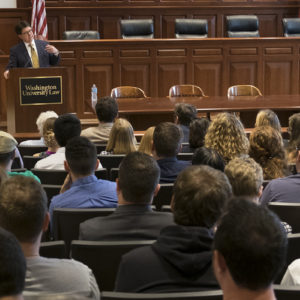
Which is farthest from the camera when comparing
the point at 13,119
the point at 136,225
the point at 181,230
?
the point at 13,119

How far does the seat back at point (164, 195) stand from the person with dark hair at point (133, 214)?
2.83ft

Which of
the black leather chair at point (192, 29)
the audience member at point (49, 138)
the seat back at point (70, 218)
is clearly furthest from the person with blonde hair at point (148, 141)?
the black leather chair at point (192, 29)

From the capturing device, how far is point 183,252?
215 centimetres

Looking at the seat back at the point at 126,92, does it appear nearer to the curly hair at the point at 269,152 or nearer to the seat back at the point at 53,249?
the curly hair at the point at 269,152

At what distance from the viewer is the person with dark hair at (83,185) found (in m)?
3.56

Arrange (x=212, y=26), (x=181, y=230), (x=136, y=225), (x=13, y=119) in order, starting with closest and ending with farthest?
(x=181, y=230)
(x=136, y=225)
(x=13, y=119)
(x=212, y=26)

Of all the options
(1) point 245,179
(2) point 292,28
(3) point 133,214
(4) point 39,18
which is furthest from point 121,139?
(2) point 292,28

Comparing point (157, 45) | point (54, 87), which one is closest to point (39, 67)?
point (54, 87)

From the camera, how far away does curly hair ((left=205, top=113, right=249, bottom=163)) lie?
15.0 ft

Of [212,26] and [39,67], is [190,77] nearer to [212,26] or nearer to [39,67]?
[212,26]

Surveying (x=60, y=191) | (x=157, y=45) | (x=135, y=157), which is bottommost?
(x=60, y=191)

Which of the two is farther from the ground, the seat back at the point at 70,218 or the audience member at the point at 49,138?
the audience member at the point at 49,138

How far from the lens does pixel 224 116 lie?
15.3 feet

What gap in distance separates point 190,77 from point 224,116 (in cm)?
568
